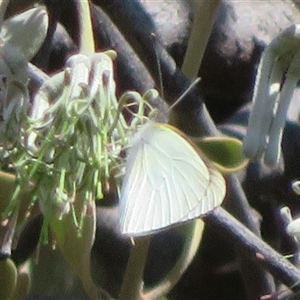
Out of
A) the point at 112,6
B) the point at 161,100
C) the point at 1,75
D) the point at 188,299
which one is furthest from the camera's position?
the point at 188,299

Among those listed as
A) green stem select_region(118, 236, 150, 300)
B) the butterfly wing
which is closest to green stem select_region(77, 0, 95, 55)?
the butterfly wing

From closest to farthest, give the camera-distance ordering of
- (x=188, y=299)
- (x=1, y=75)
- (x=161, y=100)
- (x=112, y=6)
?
(x=1, y=75)
(x=161, y=100)
(x=112, y=6)
(x=188, y=299)

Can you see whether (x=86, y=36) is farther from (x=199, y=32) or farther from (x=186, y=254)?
(x=186, y=254)

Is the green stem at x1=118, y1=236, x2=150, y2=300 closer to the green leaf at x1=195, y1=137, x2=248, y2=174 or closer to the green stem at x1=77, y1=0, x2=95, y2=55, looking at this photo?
the green leaf at x1=195, y1=137, x2=248, y2=174

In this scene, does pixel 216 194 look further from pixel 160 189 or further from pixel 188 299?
pixel 188 299

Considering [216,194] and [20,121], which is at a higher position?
[20,121]

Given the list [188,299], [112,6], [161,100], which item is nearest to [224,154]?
[161,100]

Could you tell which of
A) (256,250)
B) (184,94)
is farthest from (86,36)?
(256,250)

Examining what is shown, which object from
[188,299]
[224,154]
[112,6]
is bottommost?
[188,299]

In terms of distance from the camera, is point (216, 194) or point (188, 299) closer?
point (216, 194)
